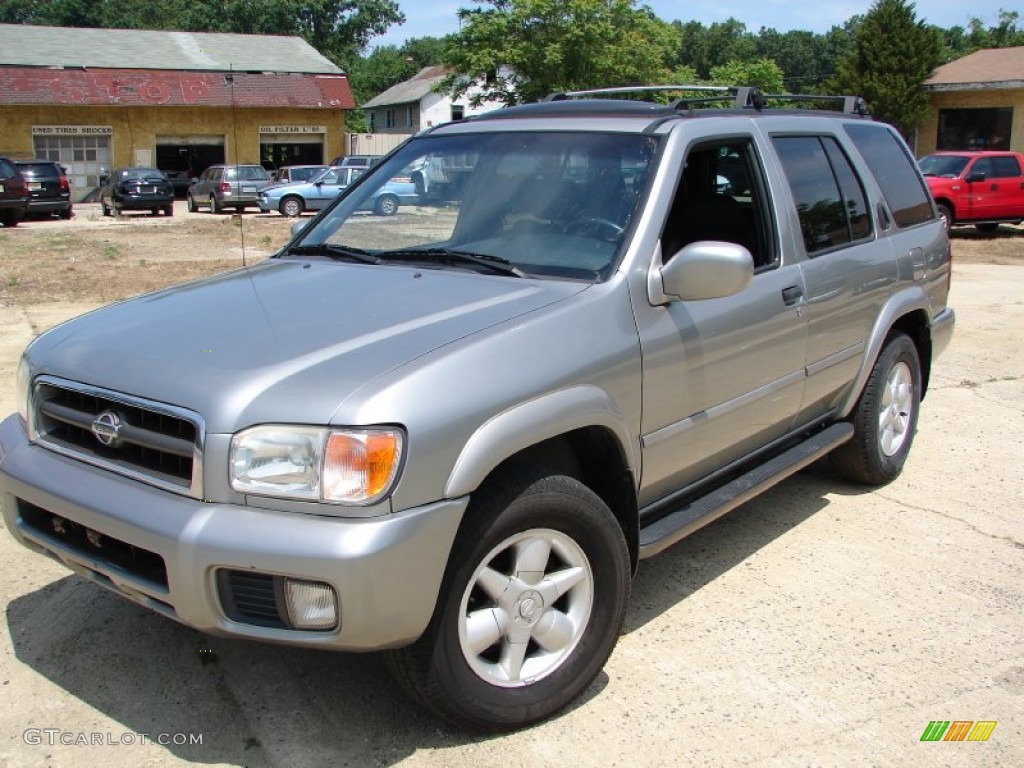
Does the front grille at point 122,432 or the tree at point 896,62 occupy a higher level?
the tree at point 896,62

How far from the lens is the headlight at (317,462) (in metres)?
2.50

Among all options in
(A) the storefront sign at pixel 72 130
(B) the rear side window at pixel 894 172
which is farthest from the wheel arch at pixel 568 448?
(A) the storefront sign at pixel 72 130

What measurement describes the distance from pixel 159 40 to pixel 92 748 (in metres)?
45.5

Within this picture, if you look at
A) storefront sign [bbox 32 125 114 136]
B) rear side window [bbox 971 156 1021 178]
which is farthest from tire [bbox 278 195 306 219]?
rear side window [bbox 971 156 1021 178]

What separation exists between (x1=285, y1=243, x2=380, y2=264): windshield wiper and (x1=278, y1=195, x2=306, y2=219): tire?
85.1ft

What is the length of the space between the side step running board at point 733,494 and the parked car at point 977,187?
55.3 feet

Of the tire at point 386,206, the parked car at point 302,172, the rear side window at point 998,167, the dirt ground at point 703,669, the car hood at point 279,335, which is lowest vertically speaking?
the dirt ground at point 703,669

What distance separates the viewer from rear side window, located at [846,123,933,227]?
5.07 meters

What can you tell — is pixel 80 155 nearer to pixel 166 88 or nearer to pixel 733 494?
pixel 166 88

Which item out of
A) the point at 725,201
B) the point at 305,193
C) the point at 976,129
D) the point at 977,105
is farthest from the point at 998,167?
the point at 305,193

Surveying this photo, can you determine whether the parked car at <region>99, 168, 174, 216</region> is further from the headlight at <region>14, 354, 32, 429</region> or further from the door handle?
the door handle

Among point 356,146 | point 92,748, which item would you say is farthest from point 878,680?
point 356,146

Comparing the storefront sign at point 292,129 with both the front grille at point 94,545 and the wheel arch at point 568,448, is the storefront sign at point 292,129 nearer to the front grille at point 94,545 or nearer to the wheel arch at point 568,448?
the front grille at point 94,545

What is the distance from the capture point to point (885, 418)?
5180 millimetres
